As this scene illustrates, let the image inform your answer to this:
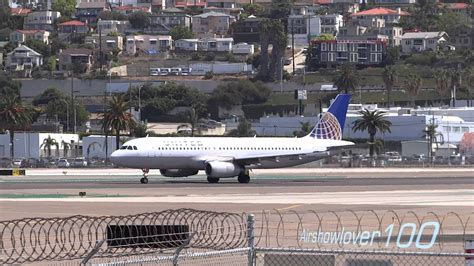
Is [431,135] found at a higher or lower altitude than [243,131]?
higher

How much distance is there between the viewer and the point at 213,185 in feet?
252

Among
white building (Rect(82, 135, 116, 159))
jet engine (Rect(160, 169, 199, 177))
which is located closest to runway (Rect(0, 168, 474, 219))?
jet engine (Rect(160, 169, 199, 177))

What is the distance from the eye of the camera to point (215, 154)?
83188 mm

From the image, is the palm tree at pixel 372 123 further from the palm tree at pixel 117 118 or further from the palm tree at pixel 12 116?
the palm tree at pixel 12 116

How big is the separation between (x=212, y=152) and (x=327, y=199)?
26.2m

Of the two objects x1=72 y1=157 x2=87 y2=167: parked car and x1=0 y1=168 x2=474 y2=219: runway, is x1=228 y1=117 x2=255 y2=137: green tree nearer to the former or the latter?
x1=72 y1=157 x2=87 y2=167: parked car

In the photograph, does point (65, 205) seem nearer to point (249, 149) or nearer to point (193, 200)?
point (193, 200)

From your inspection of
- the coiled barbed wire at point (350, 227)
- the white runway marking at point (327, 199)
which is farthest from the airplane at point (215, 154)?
the coiled barbed wire at point (350, 227)

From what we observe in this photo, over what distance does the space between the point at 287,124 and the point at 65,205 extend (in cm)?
11515

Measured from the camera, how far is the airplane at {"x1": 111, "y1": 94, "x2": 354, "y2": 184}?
8069 cm

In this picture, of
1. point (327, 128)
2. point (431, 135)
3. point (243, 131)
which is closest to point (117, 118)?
point (243, 131)

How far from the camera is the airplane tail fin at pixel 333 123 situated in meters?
92.2

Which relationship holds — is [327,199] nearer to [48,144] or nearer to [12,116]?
[48,144]

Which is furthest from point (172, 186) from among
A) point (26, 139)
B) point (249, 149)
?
point (26, 139)
